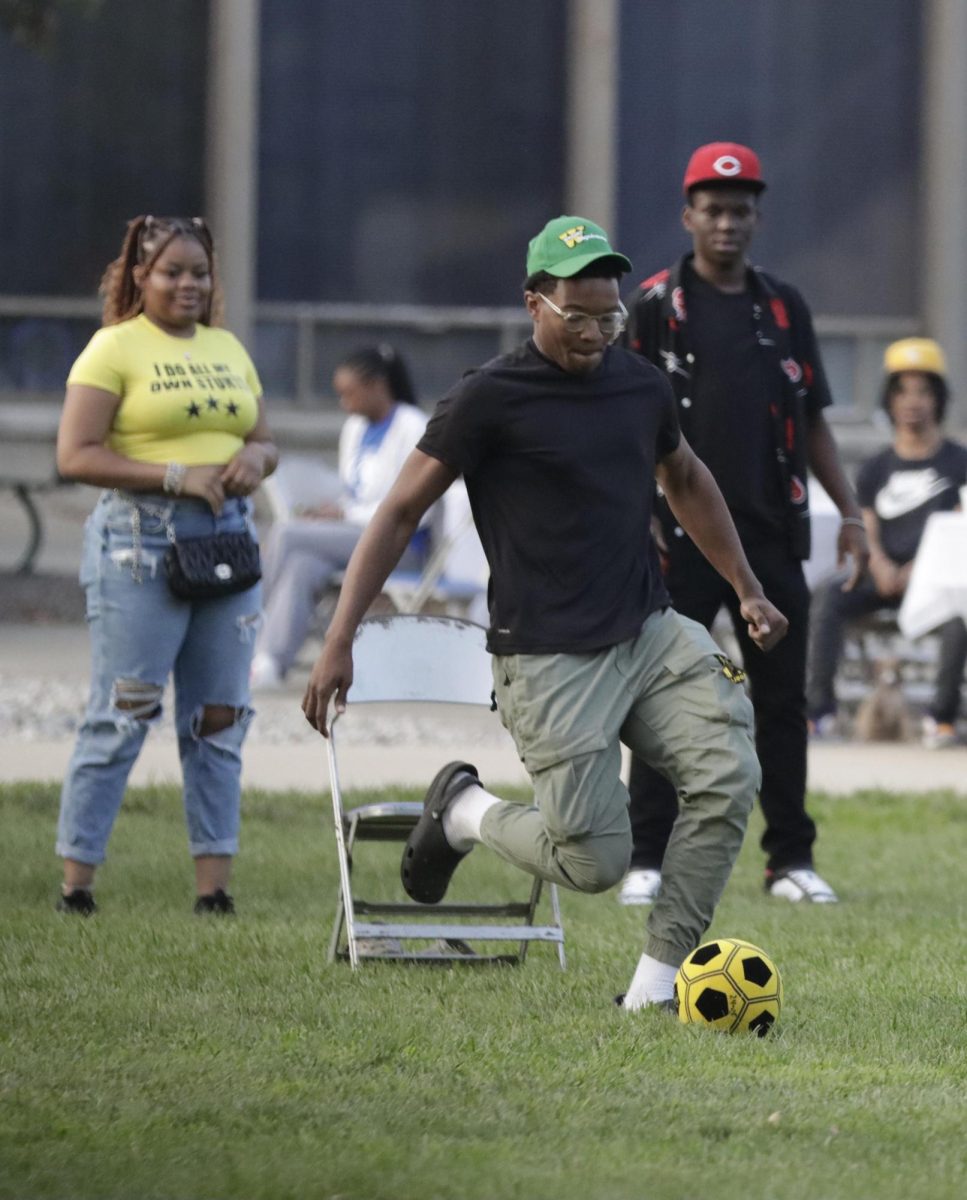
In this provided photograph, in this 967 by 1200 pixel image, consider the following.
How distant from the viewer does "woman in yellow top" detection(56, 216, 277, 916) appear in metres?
6.46

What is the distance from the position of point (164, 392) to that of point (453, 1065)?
248 cm

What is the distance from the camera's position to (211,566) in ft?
21.2

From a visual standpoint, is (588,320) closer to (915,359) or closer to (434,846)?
(434,846)

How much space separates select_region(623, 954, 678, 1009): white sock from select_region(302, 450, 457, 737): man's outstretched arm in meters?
0.97

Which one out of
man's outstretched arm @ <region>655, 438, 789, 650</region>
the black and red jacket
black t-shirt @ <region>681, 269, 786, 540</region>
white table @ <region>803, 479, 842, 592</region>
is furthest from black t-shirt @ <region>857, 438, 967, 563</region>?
man's outstretched arm @ <region>655, 438, 789, 650</region>

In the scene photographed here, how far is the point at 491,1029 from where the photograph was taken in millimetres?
5145

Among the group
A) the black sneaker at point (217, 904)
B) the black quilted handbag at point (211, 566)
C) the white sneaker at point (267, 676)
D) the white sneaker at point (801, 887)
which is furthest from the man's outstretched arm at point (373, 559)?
the white sneaker at point (267, 676)

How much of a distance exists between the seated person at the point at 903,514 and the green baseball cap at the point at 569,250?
6.28 metres

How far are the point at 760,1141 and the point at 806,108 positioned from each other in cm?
1886

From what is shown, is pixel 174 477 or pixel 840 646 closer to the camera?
pixel 174 477

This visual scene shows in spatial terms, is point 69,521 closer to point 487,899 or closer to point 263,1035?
point 487,899

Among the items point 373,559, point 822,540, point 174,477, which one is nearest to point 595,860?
point 373,559

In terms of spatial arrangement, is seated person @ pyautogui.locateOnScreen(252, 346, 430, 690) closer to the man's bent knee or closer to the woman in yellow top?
Answer: the woman in yellow top

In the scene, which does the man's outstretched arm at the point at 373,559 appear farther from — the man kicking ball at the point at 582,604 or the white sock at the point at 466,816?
the white sock at the point at 466,816
